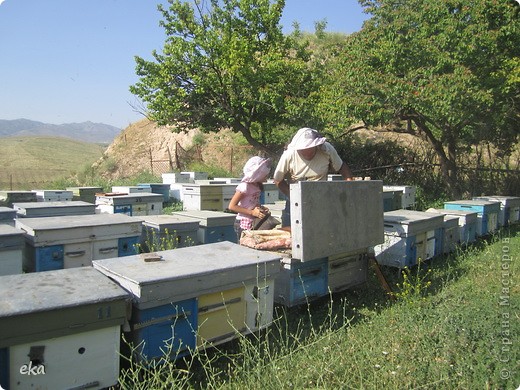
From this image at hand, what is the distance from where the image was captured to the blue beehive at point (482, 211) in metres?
7.84

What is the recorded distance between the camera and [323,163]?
4.61 m

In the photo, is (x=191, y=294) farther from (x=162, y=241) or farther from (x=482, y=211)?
(x=482, y=211)

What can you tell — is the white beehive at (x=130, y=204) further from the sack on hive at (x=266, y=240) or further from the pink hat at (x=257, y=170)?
the sack on hive at (x=266, y=240)

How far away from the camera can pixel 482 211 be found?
308 inches

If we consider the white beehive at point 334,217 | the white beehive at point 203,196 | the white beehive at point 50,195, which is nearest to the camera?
the white beehive at point 334,217

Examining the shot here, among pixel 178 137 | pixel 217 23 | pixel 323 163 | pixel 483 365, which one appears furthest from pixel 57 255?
pixel 178 137

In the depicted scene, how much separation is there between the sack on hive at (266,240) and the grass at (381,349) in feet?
2.35

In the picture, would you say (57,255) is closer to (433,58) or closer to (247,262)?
(247,262)

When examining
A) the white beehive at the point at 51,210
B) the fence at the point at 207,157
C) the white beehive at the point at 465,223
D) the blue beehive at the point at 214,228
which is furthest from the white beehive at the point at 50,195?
the fence at the point at 207,157

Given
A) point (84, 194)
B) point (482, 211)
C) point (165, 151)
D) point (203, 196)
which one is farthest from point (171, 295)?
point (165, 151)

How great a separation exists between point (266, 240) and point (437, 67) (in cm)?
737

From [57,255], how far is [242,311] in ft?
7.71

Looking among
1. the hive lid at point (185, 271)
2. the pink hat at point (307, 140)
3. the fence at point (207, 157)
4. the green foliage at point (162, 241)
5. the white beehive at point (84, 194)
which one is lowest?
the green foliage at point (162, 241)

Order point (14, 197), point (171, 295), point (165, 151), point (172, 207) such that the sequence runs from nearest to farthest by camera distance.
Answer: point (171, 295), point (14, 197), point (172, 207), point (165, 151)
